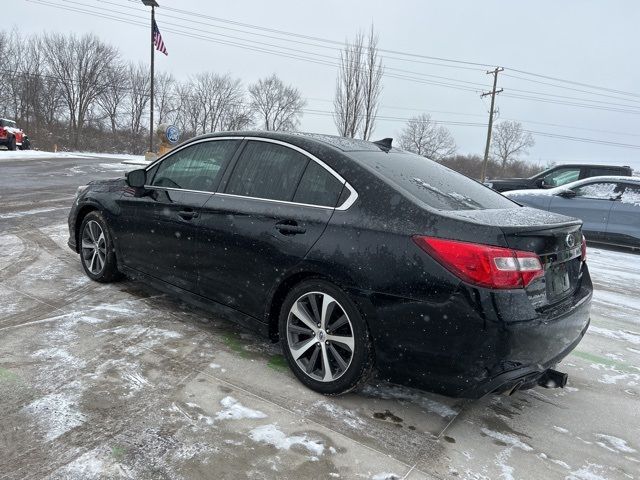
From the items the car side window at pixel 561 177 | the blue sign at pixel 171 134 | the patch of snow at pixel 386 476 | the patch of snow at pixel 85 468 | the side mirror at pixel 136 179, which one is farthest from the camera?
the blue sign at pixel 171 134

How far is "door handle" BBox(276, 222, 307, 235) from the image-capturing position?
2.96 meters

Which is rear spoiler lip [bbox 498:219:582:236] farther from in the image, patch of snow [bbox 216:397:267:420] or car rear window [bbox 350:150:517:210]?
patch of snow [bbox 216:397:267:420]

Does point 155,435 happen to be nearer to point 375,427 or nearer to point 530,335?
point 375,427

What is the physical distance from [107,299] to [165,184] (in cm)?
120

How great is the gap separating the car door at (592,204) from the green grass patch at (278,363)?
8185 millimetres

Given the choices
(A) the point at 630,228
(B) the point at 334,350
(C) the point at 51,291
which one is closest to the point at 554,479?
(B) the point at 334,350

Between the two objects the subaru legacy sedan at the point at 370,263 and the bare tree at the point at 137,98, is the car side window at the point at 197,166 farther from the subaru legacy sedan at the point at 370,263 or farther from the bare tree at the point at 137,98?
the bare tree at the point at 137,98

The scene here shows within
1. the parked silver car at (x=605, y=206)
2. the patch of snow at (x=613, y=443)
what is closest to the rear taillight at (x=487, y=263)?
the patch of snow at (x=613, y=443)

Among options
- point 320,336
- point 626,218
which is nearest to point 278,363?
point 320,336

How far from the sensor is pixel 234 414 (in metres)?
2.64

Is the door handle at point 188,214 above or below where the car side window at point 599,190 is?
below

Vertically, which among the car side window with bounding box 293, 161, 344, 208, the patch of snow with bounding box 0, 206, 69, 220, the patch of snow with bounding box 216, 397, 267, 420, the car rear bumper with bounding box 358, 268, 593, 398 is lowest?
the patch of snow with bounding box 216, 397, 267, 420

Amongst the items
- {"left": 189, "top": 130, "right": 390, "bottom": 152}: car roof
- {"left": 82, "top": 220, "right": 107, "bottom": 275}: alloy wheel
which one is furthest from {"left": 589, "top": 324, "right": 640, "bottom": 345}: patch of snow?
{"left": 82, "top": 220, "right": 107, "bottom": 275}: alloy wheel

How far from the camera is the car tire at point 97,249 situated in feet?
14.9
